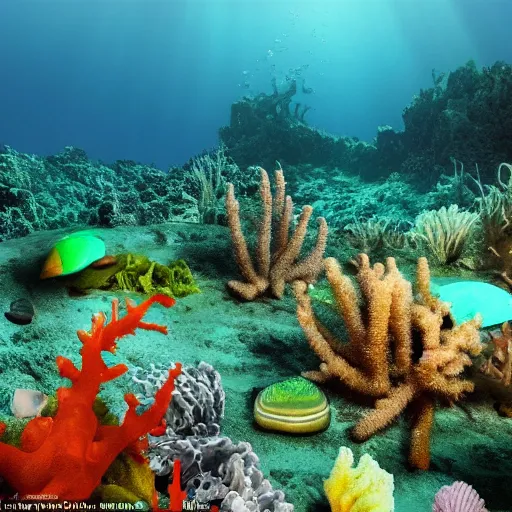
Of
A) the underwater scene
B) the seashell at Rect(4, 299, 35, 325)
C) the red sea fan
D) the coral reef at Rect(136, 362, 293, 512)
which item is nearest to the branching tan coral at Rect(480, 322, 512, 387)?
the underwater scene

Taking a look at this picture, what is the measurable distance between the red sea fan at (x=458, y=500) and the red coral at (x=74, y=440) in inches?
43.1

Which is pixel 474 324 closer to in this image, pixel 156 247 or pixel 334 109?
pixel 156 247

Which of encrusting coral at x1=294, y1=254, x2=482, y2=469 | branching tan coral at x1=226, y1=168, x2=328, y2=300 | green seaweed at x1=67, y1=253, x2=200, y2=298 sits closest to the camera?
encrusting coral at x1=294, y1=254, x2=482, y2=469

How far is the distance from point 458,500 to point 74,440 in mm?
1332

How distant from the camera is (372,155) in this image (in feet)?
54.1

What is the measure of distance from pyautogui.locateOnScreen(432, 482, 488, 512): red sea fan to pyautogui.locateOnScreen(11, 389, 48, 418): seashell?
160 centimetres

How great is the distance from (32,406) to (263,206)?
97.6 inches

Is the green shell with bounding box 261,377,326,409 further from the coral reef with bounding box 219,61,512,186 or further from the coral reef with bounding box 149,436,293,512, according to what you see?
the coral reef with bounding box 219,61,512,186

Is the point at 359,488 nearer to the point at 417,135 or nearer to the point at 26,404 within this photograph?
the point at 26,404

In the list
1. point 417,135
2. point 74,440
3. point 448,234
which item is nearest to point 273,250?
point 448,234

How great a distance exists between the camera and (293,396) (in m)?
2.05

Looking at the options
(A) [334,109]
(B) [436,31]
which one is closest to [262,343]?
(B) [436,31]

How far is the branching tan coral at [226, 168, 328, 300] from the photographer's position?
3.70 m

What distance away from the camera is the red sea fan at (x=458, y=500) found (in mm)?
1468
